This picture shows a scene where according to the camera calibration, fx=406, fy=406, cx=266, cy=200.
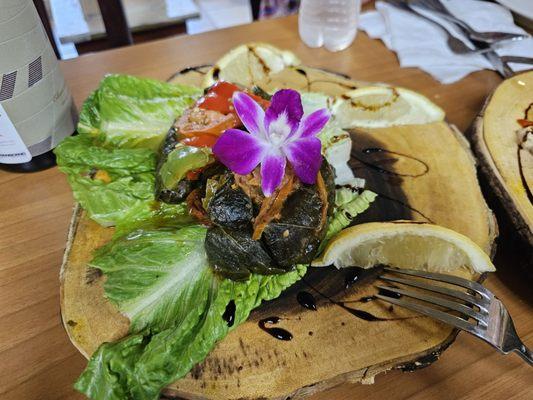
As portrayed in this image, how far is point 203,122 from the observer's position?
162 centimetres

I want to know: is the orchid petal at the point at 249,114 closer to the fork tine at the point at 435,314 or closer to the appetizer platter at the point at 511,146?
the fork tine at the point at 435,314

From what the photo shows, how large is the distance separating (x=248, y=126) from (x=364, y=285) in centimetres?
69

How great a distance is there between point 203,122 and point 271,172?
0.47m

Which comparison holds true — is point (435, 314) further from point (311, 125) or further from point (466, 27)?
point (466, 27)

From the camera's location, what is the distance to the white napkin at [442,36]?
2734 mm

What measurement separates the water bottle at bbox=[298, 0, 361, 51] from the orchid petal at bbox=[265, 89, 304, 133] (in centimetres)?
172

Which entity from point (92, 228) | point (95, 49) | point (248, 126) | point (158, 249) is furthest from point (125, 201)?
point (95, 49)

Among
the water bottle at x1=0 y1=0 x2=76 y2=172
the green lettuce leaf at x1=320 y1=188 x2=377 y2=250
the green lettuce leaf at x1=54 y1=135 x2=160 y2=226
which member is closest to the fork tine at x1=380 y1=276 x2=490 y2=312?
the green lettuce leaf at x1=320 y1=188 x2=377 y2=250

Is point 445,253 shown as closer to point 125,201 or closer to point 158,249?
point 158,249

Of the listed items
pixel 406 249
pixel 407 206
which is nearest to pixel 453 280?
pixel 406 249

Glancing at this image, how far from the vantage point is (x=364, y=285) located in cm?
145

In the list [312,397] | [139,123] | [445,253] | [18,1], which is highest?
[18,1]

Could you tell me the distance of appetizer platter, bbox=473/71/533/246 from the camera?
5.35 feet

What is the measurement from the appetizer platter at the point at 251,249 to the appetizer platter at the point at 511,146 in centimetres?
10
